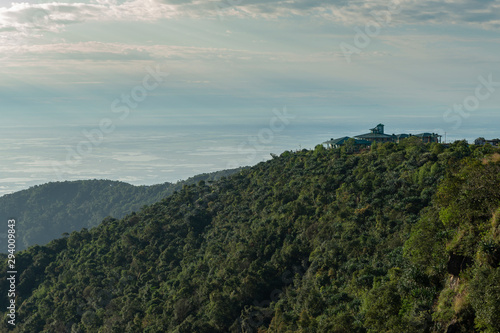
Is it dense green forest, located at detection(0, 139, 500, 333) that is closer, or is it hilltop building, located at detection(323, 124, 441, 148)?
dense green forest, located at detection(0, 139, 500, 333)

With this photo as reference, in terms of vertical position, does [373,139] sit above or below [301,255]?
above

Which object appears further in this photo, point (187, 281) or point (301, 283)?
point (187, 281)

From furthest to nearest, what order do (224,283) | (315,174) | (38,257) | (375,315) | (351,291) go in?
(38,257)
(315,174)
(224,283)
(351,291)
(375,315)

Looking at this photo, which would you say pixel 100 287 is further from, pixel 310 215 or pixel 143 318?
pixel 310 215

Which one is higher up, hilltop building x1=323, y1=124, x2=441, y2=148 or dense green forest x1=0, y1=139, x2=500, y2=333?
hilltop building x1=323, y1=124, x2=441, y2=148

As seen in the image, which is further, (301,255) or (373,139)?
(373,139)

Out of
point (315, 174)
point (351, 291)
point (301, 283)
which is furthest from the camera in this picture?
point (315, 174)

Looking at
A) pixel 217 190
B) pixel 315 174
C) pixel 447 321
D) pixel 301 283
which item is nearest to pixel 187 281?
pixel 301 283

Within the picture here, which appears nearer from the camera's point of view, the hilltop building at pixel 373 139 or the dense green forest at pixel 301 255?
the dense green forest at pixel 301 255
